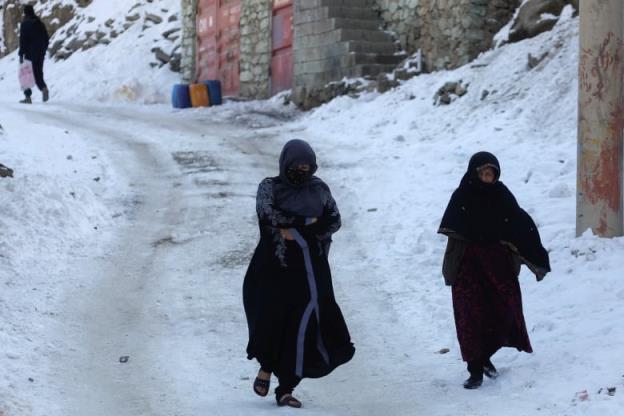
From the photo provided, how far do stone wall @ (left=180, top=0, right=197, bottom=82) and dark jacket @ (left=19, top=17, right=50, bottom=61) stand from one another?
433 centimetres

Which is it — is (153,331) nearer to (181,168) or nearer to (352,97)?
(181,168)

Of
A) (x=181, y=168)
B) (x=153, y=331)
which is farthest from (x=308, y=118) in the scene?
(x=153, y=331)

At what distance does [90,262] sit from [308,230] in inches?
142

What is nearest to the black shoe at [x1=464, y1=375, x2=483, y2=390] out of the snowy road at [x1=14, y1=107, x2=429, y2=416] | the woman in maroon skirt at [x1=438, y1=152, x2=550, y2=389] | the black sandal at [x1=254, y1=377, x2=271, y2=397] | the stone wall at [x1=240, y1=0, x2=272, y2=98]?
the woman in maroon skirt at [x1=438, y1=152, x2=550, y2=389]

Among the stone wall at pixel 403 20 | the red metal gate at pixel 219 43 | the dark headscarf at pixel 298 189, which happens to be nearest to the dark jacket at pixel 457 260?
the dark headscarf at pixel 298 189

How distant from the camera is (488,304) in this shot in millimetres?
5738

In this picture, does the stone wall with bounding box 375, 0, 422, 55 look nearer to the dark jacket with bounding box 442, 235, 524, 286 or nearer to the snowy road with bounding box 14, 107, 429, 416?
the snowy road with bounding box 14, 107, 429, 416

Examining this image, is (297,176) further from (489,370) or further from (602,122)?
(602,122)

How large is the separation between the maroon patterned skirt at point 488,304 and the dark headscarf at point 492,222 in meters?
0.08

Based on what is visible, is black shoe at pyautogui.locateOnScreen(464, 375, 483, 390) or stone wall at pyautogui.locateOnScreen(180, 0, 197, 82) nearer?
black shoe at pyautogui.locateOnScreen(464, 375, 483, 390)

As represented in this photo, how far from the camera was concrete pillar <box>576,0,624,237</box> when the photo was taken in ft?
24.8

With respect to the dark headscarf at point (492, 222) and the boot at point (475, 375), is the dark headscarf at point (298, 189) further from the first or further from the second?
the boot at point (475, 375)

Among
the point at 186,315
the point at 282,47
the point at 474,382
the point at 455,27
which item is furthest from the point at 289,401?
the point at 282,47

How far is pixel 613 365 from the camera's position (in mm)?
5438
